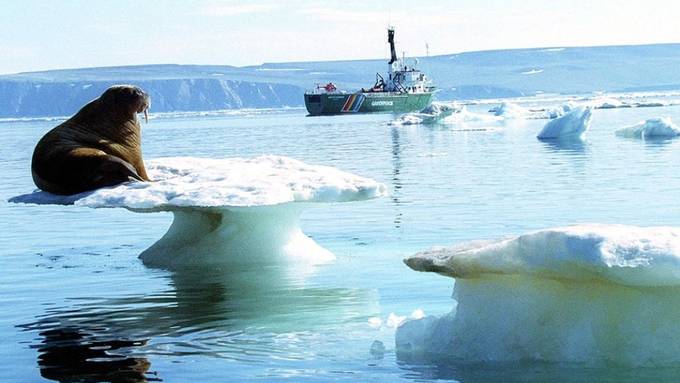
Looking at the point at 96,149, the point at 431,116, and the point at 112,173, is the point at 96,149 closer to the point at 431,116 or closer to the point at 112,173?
the point at 112,173

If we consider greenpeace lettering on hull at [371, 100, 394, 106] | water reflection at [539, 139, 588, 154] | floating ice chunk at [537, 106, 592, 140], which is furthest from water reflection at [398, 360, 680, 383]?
greenpeace lettering on hull at [371, 100, 394, 106]

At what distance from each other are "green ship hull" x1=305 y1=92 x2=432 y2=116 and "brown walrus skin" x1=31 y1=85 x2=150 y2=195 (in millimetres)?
70070

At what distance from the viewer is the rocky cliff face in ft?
440

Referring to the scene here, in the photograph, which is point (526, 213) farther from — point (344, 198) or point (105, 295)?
point (105, 295)

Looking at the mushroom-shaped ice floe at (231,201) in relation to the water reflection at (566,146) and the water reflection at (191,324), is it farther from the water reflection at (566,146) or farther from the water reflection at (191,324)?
the water reflection at (566,146)

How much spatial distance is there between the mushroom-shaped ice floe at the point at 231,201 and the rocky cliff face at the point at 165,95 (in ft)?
398

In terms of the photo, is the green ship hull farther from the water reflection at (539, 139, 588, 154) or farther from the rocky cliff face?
the rocky cliff face

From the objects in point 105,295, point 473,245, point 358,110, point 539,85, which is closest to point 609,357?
point 473,245

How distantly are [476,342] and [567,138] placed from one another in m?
30.6

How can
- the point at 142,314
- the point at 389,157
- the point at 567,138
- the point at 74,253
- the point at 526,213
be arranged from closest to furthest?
1. the point at 142,314
2. the point at 74,253
3. the point at 526,213
4. the point at 389,157
5. the point at 567,138

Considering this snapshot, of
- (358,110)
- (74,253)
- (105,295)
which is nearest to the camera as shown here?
(105,295)

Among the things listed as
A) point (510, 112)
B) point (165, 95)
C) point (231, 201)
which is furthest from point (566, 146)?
point (165, 95)

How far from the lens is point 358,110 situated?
83.4m

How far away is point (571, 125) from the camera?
1419 inches
